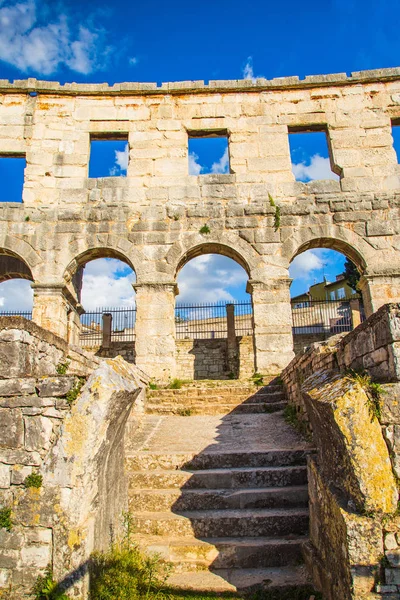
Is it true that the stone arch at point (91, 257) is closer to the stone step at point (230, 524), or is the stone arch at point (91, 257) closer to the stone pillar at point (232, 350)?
the stone pillar at point (232, 350)

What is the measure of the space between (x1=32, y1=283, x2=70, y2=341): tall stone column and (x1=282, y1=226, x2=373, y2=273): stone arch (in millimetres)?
5543

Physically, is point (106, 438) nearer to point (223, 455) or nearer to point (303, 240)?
point (223, 455)

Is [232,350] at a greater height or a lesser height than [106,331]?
lesser

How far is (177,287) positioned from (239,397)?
Answer: 3477mm

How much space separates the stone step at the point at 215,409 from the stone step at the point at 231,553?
3.72 meters

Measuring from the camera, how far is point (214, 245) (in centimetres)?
1094

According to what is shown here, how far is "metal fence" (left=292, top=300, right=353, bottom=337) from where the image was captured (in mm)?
18375

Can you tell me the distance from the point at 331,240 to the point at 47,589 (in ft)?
31.5

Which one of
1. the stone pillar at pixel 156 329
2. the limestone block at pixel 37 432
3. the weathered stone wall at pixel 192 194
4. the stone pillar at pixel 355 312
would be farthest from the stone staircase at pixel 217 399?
the stone pillar at pixel 355 312

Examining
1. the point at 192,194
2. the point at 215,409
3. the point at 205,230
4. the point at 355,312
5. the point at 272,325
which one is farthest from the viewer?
the point at 355,312

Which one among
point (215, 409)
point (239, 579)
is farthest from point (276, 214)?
point (239, 579)

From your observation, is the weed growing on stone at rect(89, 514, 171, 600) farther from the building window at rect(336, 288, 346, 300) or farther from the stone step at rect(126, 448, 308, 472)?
the building window at rect(336, 288, 346, 300)

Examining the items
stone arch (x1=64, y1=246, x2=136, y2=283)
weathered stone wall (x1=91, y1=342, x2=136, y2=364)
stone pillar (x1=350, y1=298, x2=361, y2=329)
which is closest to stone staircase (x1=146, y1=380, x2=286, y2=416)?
stone arch (x1=64, y1=246, x2=136, y2=283)

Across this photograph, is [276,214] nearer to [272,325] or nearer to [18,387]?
[272,325]
